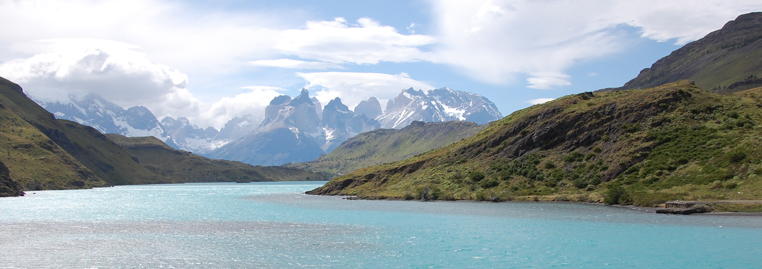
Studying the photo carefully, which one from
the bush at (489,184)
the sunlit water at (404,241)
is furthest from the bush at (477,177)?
the sunlit water at (404,241)

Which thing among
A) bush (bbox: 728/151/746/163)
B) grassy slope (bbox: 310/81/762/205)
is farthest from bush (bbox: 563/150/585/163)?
bush (bbox: 728/151/746/163)

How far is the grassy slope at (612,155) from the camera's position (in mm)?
89000

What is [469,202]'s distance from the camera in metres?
113

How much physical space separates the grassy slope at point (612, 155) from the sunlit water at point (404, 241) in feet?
63.9

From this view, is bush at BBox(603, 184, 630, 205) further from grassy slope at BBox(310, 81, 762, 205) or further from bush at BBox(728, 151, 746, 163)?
Result: bush at BBox(728, 151, 746, 163)

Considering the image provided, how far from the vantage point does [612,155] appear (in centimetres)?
11050

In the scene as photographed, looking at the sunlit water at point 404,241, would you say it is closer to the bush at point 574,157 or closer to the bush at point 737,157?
the bush at point 737,157

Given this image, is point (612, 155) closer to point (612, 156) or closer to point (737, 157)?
point (612, 156)

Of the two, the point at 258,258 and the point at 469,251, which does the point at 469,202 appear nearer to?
the point at 469,251

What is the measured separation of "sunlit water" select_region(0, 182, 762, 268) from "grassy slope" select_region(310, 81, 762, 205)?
63.9ft

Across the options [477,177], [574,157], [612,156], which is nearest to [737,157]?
[612,156]

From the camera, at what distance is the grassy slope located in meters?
89.0

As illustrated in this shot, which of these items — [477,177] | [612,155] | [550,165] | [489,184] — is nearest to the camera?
[612,155]

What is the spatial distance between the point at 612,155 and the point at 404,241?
72.9m
